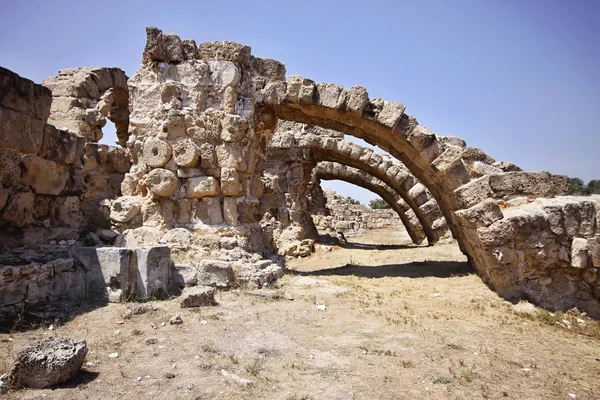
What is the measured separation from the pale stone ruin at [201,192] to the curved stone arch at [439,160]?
2cm

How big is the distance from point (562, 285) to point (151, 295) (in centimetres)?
500

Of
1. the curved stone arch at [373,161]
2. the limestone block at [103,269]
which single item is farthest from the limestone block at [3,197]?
the curved stone arch at [373,161]

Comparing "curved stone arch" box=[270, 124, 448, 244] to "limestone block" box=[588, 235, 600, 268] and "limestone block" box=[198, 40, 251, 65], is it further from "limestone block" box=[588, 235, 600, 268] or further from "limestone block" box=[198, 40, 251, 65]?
"limestone block" box=[588, 235, 600, 268]

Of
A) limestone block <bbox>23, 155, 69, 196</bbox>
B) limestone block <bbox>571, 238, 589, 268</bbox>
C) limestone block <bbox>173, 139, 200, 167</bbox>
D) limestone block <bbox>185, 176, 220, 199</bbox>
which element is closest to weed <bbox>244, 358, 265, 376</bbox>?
limestone block <bbox>23, 155, 69, 196</bbox>

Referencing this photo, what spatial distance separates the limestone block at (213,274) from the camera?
194 inches

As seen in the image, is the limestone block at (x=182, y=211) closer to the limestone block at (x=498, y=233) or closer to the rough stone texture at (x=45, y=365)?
the rough stone texture at (x=45, y=365)

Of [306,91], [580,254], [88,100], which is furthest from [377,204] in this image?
[580,254]

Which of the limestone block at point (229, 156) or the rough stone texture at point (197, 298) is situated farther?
the limestone block at point (229, 156)

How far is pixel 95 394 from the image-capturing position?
7.56 feet

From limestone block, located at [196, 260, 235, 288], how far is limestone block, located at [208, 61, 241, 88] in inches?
114

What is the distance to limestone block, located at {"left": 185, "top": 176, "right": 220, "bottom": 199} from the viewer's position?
5.93 metres

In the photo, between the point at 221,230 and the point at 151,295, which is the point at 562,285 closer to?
the point at 221,230

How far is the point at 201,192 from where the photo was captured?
593 centimetres

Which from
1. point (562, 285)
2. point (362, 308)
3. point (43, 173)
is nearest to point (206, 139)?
point (43, 173)
